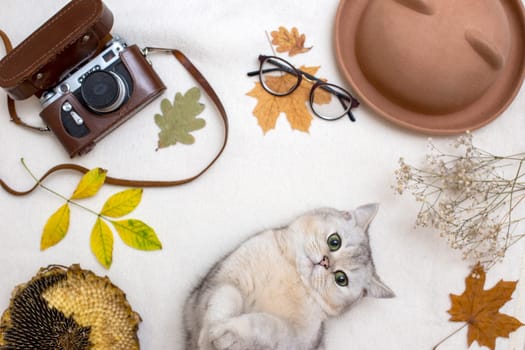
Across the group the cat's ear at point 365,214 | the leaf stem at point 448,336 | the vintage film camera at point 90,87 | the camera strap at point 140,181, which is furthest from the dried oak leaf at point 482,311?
the vintage film camera at point 90,87

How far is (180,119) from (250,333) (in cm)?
33

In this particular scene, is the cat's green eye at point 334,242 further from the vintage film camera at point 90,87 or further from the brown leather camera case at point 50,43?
the brown leather camera case at point 50,43

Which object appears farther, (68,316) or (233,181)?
(233,181)

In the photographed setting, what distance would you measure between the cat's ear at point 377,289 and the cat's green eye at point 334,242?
0.26 feet

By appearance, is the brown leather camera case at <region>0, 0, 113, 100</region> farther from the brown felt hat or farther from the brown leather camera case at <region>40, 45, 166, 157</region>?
the brown felt hat

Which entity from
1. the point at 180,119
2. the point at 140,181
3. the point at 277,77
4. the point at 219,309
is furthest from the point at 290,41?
the point at 219,309

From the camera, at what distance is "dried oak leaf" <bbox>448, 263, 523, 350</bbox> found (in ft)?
2.30

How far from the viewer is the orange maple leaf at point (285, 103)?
28.6 inches

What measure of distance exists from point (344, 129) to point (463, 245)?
0.80ft

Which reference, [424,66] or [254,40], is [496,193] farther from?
[254,40]

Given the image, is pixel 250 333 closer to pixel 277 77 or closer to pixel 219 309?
pixel 219 309

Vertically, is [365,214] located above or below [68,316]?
above

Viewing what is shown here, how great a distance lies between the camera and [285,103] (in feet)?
2.40

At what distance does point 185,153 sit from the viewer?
720 mm
